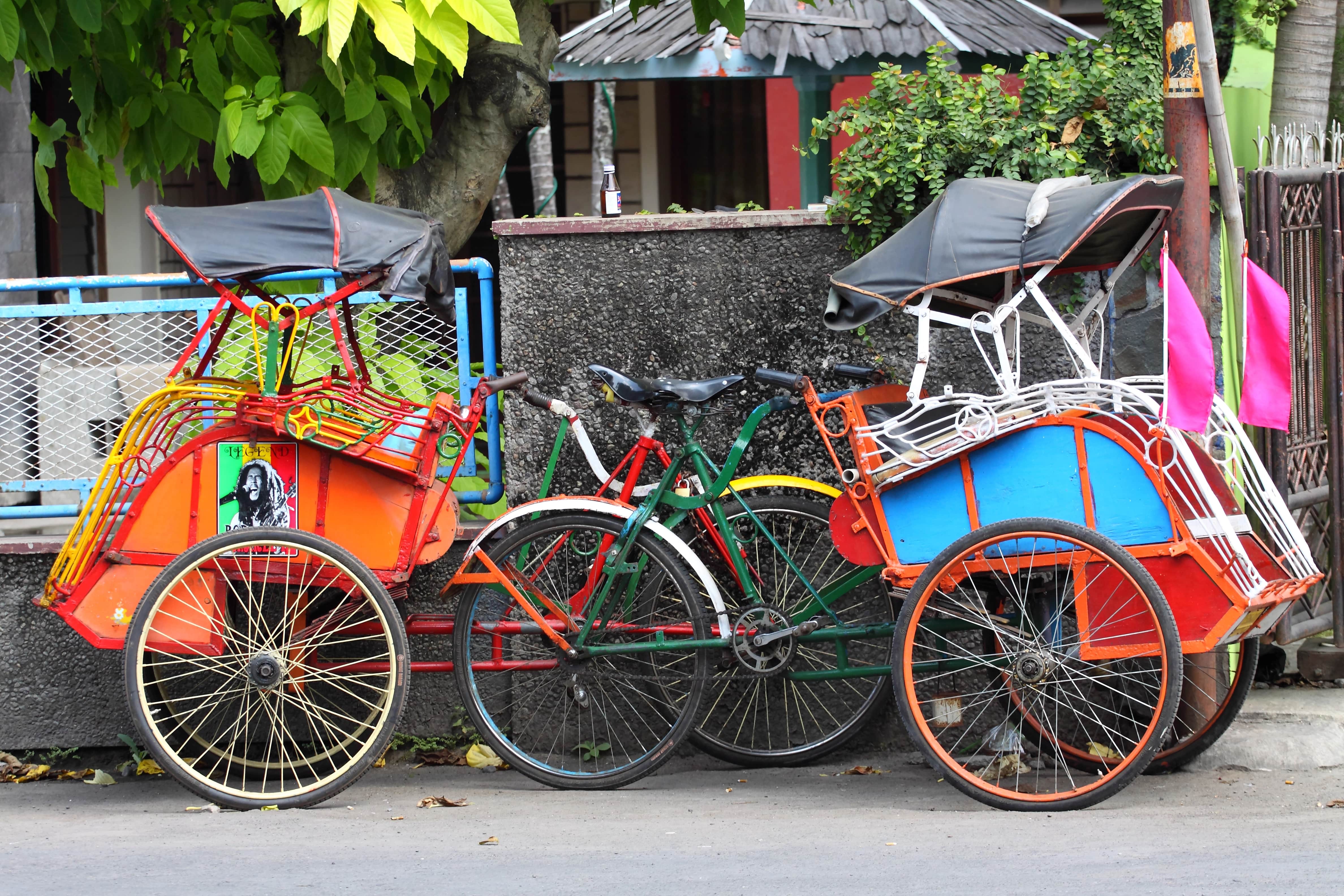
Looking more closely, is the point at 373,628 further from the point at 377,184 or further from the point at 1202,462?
the point at 1202,462

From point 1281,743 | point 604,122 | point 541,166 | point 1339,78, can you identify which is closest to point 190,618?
point 1281,743

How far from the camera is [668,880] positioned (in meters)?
3.94

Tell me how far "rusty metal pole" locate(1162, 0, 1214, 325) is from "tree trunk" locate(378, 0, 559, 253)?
2.78 metres

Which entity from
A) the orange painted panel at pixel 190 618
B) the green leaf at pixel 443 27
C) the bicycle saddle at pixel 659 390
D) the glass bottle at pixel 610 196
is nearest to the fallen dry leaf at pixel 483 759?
the orange painted panel at pixel 190 618

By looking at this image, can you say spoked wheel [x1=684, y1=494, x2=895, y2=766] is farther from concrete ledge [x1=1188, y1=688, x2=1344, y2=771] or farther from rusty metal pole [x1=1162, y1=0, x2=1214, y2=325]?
rusty metal pole [x1=1162, y1=0, x2=1214, y2=325]

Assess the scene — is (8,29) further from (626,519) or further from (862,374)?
(862,374)

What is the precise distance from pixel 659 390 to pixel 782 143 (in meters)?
6.23

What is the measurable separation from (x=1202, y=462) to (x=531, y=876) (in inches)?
96.6

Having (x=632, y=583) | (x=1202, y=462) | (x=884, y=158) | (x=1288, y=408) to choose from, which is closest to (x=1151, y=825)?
(x=1202, y=462)

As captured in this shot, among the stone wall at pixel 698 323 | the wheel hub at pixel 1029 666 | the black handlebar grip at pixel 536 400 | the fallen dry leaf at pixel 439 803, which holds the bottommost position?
the fallen dry leaf at pixel 439 803

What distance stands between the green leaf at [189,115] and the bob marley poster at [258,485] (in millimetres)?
1672

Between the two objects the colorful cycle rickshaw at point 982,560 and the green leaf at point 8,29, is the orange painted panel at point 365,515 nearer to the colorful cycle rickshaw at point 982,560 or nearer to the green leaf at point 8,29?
the colorful cycle rickshaw at point 982,560

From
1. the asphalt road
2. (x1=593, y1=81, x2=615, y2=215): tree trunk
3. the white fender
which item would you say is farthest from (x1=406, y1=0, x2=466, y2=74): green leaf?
(x1=593, y1=81, x2=615, y2=215): tree trunk

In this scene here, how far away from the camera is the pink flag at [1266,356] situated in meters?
4.69
